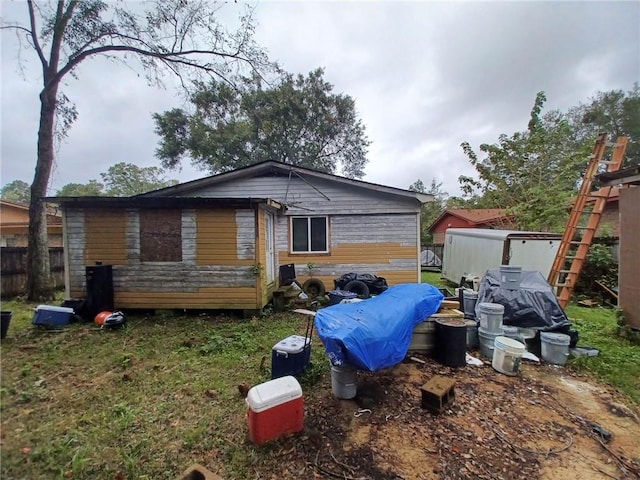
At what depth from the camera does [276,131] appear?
19938mm

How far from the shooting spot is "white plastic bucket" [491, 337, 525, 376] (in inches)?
137

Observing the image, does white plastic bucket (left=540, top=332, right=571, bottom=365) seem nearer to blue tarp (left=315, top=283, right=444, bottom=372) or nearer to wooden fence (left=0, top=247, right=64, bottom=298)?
blue tarp (left=315, top=283, right=444, bottom=372)

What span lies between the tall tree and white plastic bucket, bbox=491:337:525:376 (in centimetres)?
994

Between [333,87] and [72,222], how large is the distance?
1855 cm

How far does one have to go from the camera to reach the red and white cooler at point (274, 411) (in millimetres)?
2195

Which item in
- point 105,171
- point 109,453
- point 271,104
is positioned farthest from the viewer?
point 105,171

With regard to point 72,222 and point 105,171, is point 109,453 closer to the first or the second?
point 72,222

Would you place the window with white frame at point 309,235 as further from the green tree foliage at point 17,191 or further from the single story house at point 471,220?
the green tree foliage at point 17,191

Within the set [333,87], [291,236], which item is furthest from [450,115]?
[291,236]

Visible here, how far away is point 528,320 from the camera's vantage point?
4215 mm

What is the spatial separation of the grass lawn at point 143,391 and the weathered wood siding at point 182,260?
63 centimetres

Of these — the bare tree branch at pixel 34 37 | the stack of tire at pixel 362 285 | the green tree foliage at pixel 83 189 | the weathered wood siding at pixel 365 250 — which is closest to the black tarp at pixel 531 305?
the stack of tire at pixel 362 285

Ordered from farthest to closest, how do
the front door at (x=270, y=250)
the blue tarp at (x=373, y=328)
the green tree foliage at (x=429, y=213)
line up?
the green tree foliage at (x=429, y=213), the front door at (x=270, y=250), the blue tarp at (x=373, y=328)

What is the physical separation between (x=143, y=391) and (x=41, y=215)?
705cm
